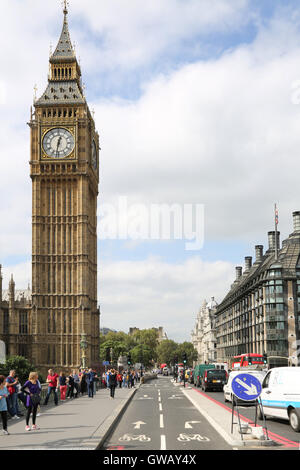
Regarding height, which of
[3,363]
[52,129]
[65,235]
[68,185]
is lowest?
[3,363]

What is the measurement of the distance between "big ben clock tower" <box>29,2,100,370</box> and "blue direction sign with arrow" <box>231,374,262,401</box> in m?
76.8

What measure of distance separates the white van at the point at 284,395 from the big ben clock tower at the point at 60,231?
236 ft

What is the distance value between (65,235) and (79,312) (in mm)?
12015

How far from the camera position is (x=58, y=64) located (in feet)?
348

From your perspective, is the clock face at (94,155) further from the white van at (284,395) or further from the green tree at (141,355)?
the green tree at (141,355)

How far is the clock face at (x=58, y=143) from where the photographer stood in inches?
3762

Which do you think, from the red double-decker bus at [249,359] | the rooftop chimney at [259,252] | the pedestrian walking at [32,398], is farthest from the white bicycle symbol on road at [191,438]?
the rooftop chimney at [259,252]

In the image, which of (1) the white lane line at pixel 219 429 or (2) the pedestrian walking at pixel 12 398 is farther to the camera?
(2) the pedestrian walking at pixel 12 398

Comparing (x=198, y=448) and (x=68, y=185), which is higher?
(x=68, y=185)

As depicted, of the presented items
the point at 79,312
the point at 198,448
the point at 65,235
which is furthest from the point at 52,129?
the point at 198,448

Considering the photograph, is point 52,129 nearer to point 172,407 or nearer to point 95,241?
point 95,241

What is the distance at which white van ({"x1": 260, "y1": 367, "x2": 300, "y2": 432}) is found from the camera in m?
19.8

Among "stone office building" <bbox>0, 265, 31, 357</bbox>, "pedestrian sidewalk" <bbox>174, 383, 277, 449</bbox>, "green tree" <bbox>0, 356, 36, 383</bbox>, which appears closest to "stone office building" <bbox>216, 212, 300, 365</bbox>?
"stone office building" <bbox>0, 265, 31, 357</bbox>
